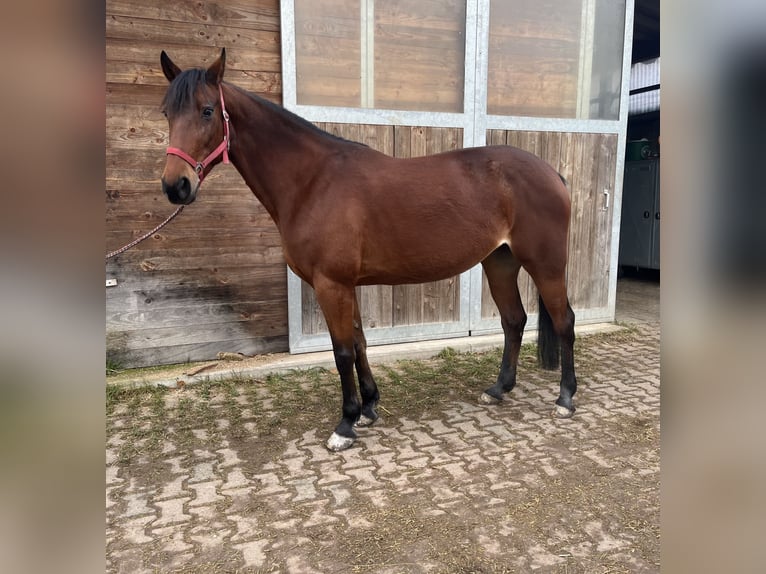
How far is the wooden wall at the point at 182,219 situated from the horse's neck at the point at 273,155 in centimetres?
124

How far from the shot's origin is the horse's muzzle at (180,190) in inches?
91.0

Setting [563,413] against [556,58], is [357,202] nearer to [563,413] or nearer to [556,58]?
[563,413]

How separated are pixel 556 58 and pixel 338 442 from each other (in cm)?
398

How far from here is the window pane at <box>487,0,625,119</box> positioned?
4.50m

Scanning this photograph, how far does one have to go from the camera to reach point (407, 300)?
4418 millimetres

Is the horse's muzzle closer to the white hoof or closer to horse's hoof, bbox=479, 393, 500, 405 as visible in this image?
the white hoof

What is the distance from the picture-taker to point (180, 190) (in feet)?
7.63

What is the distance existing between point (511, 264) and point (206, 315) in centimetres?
231

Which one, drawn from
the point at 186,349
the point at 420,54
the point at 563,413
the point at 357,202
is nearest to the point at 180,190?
the point at 357,202

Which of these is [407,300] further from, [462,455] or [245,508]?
[245,508]

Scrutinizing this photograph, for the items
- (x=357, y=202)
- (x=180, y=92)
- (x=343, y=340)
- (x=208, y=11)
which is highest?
(x=208, y=11)

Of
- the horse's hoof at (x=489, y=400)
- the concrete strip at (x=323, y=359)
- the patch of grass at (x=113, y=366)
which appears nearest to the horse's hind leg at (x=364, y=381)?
the horse's hoof at (x=489, y=400)

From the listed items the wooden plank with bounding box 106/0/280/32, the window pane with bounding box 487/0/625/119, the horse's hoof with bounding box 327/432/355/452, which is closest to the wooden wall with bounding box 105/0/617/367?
the wooden plank with bounding box 106/0/280/32
